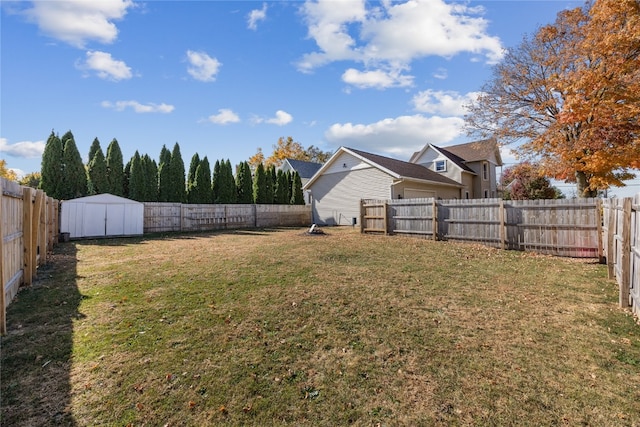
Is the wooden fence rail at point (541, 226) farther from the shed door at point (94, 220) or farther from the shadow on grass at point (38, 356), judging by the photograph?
the shed door at point (94, 220)

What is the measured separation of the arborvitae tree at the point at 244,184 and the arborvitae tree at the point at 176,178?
4.07 meters

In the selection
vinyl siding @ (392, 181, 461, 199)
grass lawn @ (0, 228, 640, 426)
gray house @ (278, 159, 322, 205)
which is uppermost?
gray house @ (278, 159, 322, 205)

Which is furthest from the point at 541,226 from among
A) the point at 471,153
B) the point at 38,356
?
the point at 471,153

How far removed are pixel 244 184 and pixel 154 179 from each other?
6256mm

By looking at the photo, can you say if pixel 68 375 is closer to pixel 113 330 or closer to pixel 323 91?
pixel 113 330

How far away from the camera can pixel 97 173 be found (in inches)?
698

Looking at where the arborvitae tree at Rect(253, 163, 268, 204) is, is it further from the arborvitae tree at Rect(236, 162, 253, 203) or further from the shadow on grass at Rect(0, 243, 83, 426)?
the shadow on grass at Rect(0, 243, 83, 426)

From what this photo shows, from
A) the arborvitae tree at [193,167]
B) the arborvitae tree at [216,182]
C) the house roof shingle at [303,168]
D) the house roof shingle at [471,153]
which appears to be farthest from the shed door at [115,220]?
the house roof shingle at [471,153]

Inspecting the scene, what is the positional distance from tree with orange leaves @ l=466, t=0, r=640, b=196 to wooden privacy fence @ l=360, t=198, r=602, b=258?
4.58m

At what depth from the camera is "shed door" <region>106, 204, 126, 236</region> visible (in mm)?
14742

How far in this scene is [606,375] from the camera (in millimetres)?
2928

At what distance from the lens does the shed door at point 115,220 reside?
14.7 metres

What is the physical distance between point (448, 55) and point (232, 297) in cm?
1152

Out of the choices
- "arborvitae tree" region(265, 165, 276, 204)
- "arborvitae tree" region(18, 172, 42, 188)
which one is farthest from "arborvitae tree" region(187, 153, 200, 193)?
"arborvitae tree" region(18, 172, 42, 188)
